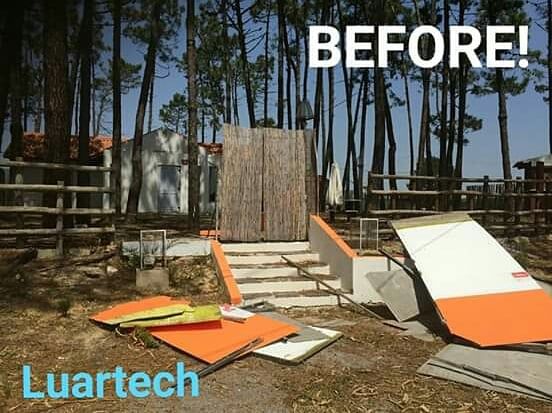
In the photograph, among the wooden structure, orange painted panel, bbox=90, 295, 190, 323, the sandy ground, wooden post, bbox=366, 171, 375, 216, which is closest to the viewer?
the sandy ground

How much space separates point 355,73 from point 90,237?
68.8 ft

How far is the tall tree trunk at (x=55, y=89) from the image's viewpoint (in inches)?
320

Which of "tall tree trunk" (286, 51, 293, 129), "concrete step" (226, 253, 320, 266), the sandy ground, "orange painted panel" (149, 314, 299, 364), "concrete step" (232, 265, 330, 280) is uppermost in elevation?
"tall tree trunk" (286, 51, 293, 129)

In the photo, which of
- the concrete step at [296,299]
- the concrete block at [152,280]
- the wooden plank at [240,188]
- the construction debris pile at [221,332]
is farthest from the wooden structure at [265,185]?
the construction debris pile at [221,332]

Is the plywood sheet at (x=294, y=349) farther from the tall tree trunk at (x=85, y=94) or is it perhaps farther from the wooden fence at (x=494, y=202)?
the tall tree trunk at (x=85, y=94)

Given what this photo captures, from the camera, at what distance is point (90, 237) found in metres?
8.19

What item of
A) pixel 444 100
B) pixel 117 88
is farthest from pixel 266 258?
pixel 444 100

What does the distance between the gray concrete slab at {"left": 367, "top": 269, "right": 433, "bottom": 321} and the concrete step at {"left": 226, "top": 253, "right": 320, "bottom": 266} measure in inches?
65.8

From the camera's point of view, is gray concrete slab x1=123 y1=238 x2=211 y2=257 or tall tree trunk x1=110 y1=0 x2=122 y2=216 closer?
gray concrete slab x1=123 y1=238 x2=211 y2=257

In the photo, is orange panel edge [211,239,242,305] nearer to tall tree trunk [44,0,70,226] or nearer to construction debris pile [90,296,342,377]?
construction debris pile [90,296,342,377]

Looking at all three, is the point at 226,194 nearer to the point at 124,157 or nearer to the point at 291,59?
Answer: the point at 124,157

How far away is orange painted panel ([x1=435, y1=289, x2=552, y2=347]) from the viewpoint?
5.05m

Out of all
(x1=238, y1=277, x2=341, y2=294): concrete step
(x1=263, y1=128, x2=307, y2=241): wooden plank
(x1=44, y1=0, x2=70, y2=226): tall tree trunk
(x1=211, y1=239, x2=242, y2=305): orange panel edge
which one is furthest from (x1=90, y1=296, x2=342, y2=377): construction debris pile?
(x1=44, y1=0, x2=70, y2=226): tall tree trunk

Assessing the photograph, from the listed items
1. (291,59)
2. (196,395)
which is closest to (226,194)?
(196,395)
